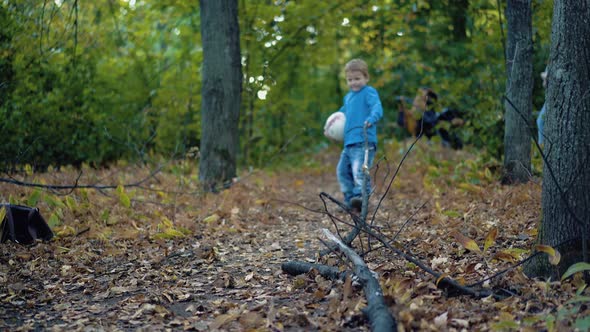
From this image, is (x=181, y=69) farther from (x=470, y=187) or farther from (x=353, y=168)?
(x=470, y=187)

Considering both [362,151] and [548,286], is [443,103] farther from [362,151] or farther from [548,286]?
[548,286]

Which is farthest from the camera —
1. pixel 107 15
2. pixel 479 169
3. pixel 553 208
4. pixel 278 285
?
pixel 107 15

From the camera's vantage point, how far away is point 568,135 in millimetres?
3035

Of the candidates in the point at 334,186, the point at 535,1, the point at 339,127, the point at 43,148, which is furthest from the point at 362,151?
the point at 43,148

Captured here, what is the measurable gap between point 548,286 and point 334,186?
6884mm

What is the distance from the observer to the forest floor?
2.95 metres

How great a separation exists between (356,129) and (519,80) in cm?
188

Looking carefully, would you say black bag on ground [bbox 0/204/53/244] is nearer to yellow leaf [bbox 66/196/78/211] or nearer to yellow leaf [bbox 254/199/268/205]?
yellow leaf [bbox 66/196/78/211]

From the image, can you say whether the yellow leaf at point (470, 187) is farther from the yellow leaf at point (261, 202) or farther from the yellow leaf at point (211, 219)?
the yellow leaf at point (211, 219)

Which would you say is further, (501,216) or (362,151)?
(362,151)

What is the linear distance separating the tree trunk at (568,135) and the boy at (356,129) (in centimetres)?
327

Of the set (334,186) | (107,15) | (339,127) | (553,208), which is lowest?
(334,186)

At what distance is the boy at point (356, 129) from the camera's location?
21.1 ft

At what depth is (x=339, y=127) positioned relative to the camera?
6.74m
